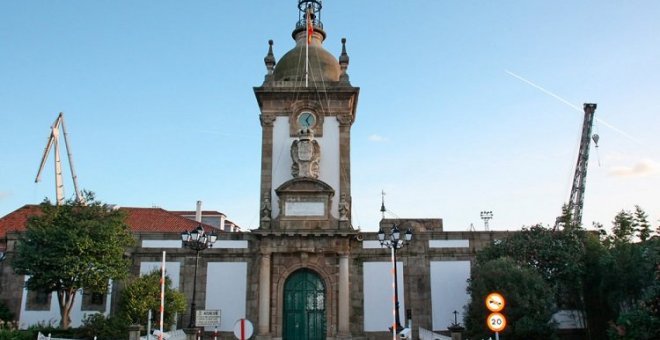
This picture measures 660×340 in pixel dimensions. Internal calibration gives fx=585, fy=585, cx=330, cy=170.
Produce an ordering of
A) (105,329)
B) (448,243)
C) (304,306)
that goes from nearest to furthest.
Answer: (105,329)
(304,306)
(448,243)

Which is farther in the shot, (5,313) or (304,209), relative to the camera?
(304,209)

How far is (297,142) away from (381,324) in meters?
9.15

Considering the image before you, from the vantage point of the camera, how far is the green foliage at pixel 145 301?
23234mm

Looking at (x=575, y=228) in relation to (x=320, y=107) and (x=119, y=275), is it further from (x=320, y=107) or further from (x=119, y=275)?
(x=119, y=275)

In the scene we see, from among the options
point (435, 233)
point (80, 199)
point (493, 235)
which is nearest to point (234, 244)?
point (80, 199)

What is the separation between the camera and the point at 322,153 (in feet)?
91.9

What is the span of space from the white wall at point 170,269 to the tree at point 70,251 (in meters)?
2.38

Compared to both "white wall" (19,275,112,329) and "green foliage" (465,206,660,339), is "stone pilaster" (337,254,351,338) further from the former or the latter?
"white wall" (19,275,112,329)

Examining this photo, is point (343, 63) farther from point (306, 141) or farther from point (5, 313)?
point (5, 313)

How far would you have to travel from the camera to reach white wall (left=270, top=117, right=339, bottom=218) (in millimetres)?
27719

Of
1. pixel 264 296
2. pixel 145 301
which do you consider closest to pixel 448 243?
pixel 264 296

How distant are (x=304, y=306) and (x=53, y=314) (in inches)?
452

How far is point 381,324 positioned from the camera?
26.3 meters

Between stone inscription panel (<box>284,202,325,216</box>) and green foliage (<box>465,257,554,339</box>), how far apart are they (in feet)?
25.7
